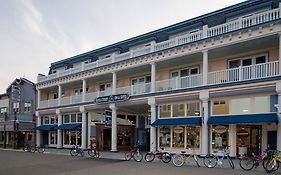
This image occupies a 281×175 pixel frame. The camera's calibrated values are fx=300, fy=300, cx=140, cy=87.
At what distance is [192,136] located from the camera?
21.4m

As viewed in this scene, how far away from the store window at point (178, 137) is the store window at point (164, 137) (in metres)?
0.49

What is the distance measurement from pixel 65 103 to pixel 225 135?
Result: 721 inches

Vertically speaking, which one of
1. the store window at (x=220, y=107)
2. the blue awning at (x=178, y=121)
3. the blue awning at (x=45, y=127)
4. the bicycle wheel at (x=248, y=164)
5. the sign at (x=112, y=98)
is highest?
the sign at (x=112, y=98)

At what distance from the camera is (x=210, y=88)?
63.5 ft

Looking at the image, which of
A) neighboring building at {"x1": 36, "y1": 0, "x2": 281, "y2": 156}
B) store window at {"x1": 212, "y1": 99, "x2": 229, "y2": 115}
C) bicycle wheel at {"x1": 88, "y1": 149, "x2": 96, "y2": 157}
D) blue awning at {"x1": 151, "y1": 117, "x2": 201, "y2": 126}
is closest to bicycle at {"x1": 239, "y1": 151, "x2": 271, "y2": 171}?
neighboring building at {"x1": 36, "y1": 0, "x2": 281, "y2": 156}

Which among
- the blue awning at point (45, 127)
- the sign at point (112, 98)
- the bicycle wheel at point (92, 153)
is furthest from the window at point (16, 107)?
the bicycle wheel at point (92, 153)

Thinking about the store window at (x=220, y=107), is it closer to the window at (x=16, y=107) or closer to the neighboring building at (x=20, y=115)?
the neighboring building at (x=20, y=115)

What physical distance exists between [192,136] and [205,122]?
2.39 meters

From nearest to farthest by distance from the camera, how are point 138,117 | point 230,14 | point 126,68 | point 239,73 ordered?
point 239,73 < point 230,14 < point 126,68 < point 138,117

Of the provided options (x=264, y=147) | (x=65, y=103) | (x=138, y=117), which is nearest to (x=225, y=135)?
(x=264, y=147)

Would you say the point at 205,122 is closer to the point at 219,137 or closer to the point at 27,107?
the point at 219,137

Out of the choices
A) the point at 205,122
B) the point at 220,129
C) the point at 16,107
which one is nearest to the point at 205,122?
the point at 205,122

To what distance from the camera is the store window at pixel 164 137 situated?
22.7 metres

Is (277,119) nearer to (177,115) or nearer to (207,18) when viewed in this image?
(177,115)
